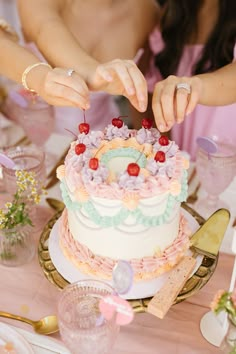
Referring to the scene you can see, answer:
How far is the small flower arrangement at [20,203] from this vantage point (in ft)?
3.85

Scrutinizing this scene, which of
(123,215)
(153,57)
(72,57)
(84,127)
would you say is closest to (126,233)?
(123,215)

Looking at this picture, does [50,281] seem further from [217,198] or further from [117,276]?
[217,198]

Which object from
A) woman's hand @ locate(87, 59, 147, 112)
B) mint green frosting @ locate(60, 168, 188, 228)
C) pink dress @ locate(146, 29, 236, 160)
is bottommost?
pink dress @ locate(146, 29, 236, 160)

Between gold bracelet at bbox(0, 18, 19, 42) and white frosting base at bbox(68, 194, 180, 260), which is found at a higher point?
gold bracelet at bbox(0, 18, 19, 42)

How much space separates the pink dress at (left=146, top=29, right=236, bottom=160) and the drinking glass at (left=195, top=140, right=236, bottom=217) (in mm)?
362

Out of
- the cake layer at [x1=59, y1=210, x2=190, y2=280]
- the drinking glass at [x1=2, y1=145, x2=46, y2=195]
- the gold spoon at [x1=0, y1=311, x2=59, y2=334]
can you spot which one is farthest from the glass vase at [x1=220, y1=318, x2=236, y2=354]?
the drinking glass at [x1=2, y1=145, x2=46, y2=195]

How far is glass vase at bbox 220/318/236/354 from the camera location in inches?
34.9

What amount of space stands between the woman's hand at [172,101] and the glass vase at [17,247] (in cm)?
40

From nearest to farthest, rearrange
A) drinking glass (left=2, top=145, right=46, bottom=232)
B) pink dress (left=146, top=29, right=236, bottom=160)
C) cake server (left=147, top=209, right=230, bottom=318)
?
1. cake server (left=147, top=209, right=230, bottom=318)
2. drinking glass (left=2, top=145, right=46, bottom=232)
3. pink dress (left=146, top=29, right=236, bottom=160)

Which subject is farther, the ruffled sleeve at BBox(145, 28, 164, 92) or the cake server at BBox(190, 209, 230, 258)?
the ruffled sleeve at BBox(145, 28, 164, 92)

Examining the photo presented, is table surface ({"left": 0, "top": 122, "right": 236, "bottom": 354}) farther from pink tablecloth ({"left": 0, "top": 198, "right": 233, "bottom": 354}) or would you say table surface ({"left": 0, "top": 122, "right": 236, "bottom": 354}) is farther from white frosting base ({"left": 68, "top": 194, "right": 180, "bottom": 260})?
white frosting base ({"left": 68, "top": 194, "right": 180, "bottom": 260})

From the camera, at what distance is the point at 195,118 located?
1.86m

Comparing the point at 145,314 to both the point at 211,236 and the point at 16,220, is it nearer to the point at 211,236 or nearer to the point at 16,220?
the point at 211,236

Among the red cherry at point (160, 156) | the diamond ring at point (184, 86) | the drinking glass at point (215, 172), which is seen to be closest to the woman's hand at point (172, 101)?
the diamond ring at point (184, 86)
